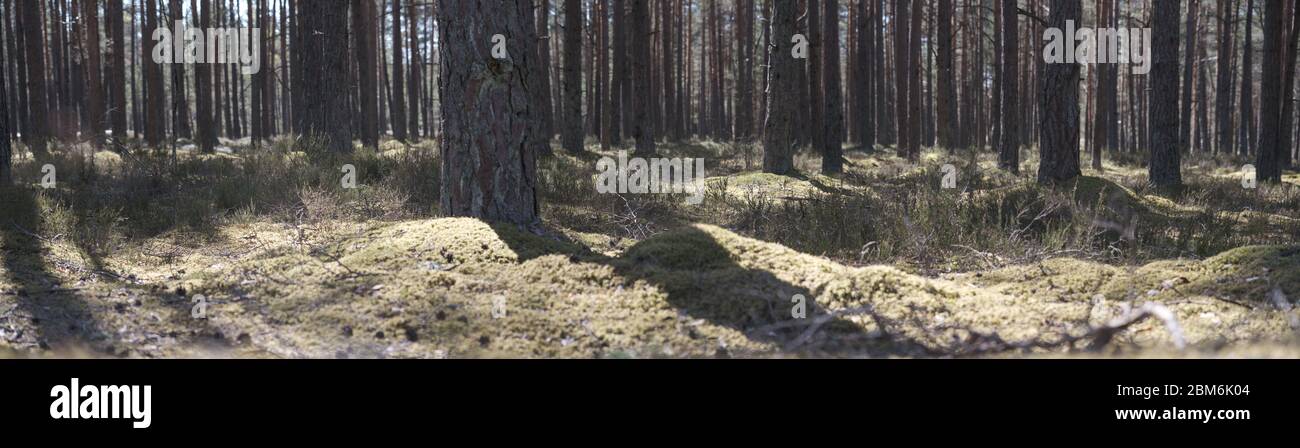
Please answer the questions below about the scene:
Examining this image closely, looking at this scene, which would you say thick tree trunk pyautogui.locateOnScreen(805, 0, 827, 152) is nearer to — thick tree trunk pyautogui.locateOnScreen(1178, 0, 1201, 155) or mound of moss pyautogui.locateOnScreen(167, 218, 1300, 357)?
mound of moss pyautogui.locateOnScreen(167, 218, 1300, 357)

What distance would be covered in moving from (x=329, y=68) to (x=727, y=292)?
1140 cm

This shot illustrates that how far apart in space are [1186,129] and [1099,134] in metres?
17.5

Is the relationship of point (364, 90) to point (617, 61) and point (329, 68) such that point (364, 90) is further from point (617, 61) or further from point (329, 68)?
point (329, 68)

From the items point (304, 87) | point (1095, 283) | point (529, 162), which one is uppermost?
point (304, 87)

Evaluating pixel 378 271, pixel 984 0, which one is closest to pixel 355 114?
pixel 984 0

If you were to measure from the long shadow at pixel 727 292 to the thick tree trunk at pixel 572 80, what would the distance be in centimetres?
1180

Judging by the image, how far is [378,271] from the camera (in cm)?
501

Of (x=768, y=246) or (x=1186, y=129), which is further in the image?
(x=1186, y=129)

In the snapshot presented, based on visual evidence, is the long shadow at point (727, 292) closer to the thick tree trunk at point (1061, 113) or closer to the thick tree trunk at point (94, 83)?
the thick tree trunk at point (1061, 113)

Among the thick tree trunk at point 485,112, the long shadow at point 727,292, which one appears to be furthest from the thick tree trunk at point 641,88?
the long shadow at point 727,292

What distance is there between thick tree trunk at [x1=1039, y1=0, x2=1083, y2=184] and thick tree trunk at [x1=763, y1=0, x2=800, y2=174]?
3.48m

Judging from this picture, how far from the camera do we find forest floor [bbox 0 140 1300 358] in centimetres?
390

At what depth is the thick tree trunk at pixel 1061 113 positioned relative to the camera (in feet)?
36.9

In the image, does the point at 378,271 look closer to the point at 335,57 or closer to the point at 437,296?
the point at 437,296
